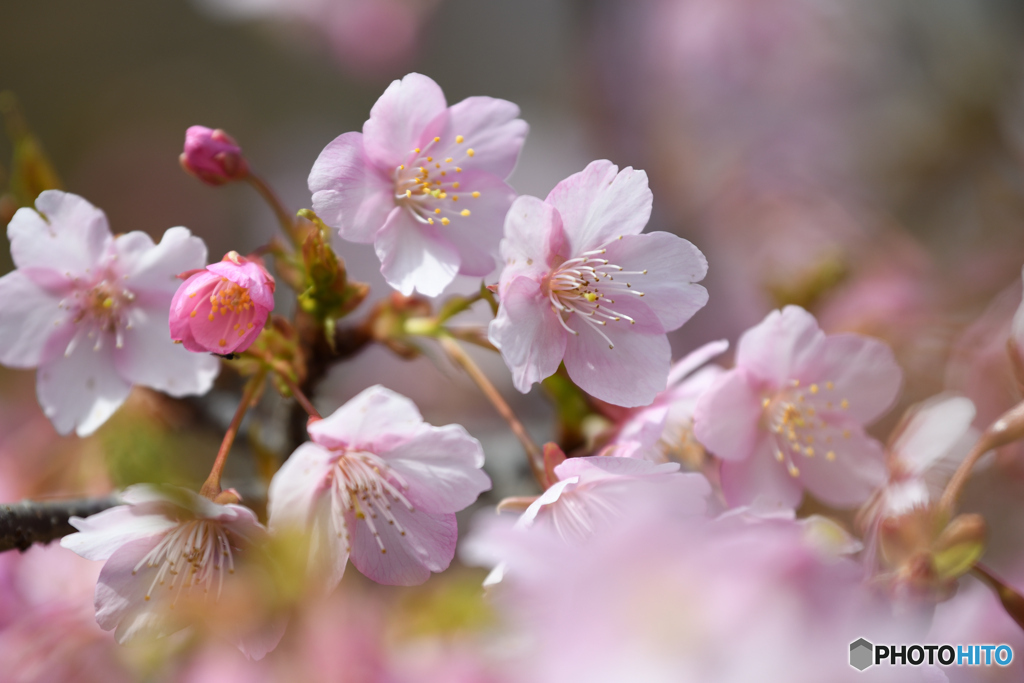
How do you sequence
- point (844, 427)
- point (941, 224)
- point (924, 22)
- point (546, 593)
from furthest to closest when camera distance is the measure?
point (924, 22) → point (941, 224) → point (844, 427) → point (546, 593)

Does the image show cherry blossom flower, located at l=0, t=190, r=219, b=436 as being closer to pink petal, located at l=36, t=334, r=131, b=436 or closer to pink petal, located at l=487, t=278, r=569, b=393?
pink petal, located at l=36, t=334, r=131, b=436

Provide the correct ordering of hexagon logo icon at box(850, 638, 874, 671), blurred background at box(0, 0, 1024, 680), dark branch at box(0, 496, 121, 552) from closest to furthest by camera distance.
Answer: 1. hexagon logo icon at box(850, 638, 874, 671)
2. dark branch at box(0, 496, 121, 552)
3. blurred background at box(0, 0, 1024, 680)

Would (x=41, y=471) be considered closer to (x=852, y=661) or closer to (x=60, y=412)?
(x=60, y=412)

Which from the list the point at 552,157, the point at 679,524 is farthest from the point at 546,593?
the point at 552,157

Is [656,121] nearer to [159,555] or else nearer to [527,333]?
[527,333]

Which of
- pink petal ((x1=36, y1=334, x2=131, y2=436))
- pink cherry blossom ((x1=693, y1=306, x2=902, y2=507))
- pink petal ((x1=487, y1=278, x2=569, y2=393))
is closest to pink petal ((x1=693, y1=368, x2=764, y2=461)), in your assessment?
pink cherry blossom ((x1=693, y1=306, x2=902, y2=507))

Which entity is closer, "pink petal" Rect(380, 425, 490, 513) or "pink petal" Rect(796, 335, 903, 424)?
"pink petal" Rect(380, 425, 490, 513)

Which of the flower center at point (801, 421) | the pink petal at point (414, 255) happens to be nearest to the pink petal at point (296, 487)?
the pink petal at point (414, 255)
